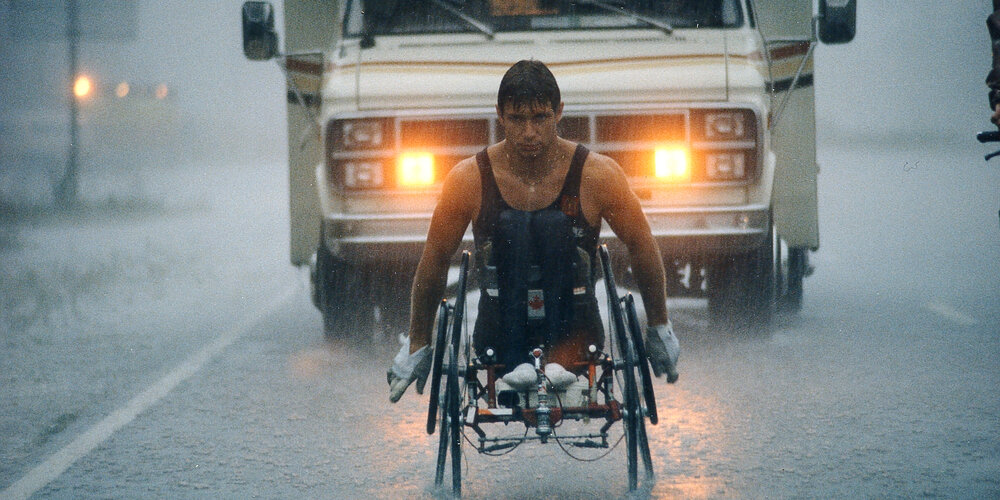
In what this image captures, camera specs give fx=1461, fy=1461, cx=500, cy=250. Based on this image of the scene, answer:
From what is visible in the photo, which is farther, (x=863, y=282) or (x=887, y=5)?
(x=887, y=5)

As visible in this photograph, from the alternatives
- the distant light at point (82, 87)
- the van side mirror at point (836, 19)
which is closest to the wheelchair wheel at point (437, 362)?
the van side mirror at point (836, 19)

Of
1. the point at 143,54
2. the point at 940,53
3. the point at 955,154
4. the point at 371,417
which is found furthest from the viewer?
the point at 143,54

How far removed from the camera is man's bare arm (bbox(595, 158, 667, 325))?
5215mm

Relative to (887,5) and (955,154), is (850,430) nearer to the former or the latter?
(955,154)

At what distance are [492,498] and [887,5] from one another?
242 ft

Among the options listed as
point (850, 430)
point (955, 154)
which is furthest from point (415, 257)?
point (955, 154)

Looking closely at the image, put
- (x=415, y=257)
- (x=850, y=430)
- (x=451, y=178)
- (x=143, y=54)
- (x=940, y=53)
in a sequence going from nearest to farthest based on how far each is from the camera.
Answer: (x=451, y=178) → (x=850, y=430) → (x=415, y=257) → (x=940, y=53) → (x=143, y=54)

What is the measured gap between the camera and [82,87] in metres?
23.6

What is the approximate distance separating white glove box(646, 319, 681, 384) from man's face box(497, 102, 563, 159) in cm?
78

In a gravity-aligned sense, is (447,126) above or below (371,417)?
above

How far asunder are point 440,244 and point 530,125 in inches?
22.8

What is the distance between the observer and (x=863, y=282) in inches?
501

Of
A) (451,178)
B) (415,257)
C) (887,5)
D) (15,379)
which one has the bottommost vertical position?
(15,379)

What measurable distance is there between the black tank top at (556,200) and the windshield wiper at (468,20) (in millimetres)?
3685
